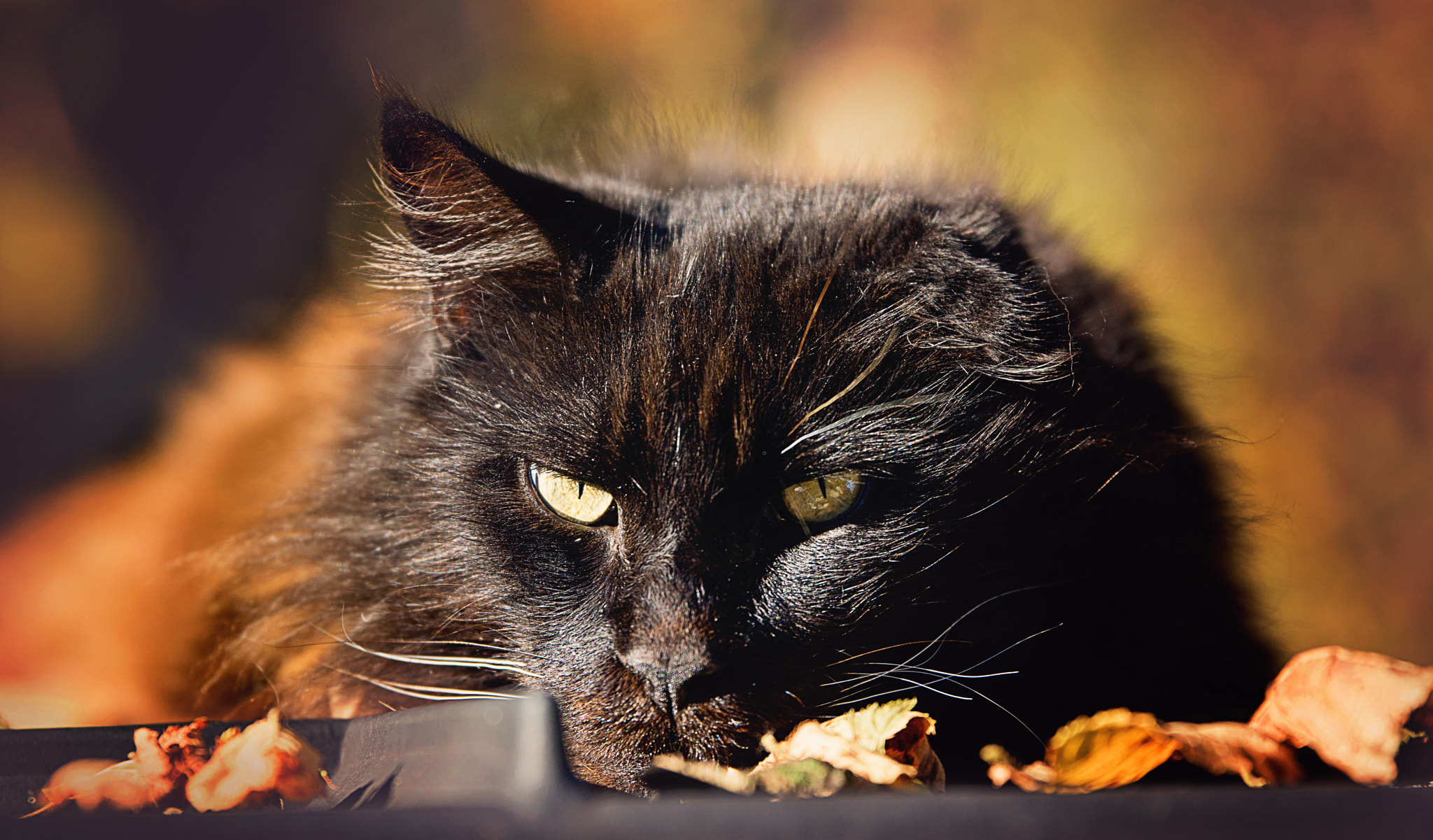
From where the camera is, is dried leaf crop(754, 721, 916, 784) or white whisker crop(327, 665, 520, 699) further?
white whisker crop(327, 665, 520, 699)

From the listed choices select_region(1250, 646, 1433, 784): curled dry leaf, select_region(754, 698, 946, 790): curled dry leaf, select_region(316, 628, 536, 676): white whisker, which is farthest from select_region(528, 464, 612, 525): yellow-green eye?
select_region(1250, 646, 1433, 784): curled dry leaf

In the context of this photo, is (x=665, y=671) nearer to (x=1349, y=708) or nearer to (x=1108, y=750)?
(x=1108, y=750)

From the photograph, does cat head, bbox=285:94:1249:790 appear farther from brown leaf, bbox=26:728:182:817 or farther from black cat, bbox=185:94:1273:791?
brown leaf, bbox=26:728:182:817

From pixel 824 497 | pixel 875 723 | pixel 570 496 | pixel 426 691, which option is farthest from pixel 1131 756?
pixel 426 691

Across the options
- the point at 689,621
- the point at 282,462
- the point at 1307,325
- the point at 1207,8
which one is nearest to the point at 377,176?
the point at 282,462

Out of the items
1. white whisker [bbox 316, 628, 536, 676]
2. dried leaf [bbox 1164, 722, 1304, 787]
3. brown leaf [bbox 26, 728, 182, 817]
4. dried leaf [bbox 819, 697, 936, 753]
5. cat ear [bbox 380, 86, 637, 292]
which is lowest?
dried leaf [bbox 1164, 722, 1304, 787]

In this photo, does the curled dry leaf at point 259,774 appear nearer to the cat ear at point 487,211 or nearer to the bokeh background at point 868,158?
the bokeh background at point 868,158

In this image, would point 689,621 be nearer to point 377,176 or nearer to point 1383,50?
point 377,176
